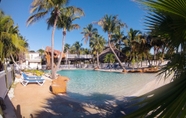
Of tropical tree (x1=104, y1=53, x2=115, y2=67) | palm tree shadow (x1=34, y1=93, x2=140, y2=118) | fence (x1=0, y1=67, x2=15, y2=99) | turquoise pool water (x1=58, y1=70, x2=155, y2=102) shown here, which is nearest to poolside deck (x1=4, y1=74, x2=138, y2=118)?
palm tree shadow (x1=34, y1=93, x2=140, y2=118)

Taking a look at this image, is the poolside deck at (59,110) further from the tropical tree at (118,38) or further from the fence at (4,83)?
the tropical tree at (118,38)

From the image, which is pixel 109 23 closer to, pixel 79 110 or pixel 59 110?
pixel 79 110

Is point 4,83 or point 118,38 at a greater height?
point 118,38

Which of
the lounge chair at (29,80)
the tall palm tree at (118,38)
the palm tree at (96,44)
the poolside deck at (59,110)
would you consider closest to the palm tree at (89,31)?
the palm tree at (96,44)

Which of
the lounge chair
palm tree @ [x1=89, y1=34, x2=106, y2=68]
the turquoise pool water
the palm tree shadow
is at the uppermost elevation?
palm tree @ [x1=89, y1=34, x2=106, y2=68]

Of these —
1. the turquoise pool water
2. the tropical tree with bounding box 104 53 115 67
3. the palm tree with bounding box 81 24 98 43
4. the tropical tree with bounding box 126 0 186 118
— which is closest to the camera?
the tropical tree with bounding box 126 0 186 118

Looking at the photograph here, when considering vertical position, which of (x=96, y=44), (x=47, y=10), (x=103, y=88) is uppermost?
(x=47, y=10)

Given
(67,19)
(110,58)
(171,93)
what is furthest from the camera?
(110,58)

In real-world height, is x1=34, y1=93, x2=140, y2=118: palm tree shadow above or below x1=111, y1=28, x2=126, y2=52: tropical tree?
below

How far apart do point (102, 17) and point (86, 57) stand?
782 inches

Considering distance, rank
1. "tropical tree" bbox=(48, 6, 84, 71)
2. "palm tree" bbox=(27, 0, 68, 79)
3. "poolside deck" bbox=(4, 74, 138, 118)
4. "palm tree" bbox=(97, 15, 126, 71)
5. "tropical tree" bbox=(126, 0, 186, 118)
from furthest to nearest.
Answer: "palm tree" bbox=(97, 15, 126, 71) < "tropical tree" bbox=(48, 6, 84, 71) < "palm tree" bbox=(27, 0, 68, 79) < "poolside deck" bbox=(4, 74, 138, 118) < "tropical tree" bbox=(126, 0, 186, 118)

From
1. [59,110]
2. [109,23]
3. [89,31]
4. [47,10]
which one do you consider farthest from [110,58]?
[59,110]

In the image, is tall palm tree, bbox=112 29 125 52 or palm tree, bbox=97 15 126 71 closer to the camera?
palm tree, bbox=97 15 126 71

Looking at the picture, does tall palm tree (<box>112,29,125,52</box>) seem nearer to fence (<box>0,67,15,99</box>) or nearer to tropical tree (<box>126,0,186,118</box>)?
fence (<box>0,67,15,99</box>)
